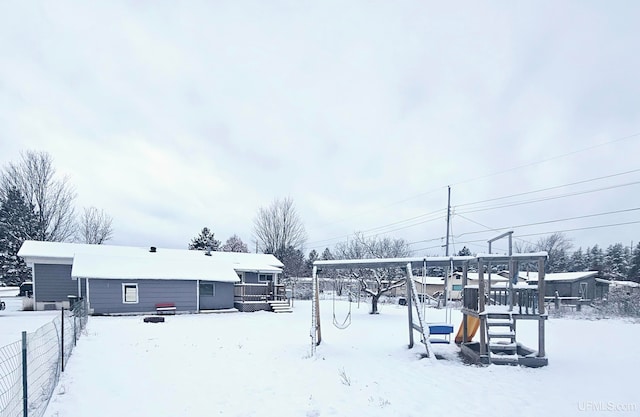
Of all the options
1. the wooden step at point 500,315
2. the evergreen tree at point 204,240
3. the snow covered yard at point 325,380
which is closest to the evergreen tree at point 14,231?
the evergreen tree at point 204,240

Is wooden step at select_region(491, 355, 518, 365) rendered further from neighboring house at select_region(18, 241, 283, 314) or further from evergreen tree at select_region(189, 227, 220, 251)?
evergreen tree at select_region(189, 227, 220, 251)

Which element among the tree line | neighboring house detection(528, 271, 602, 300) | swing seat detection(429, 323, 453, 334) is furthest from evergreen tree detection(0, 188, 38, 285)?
neighboring house detection(528, 271, 602, 300)

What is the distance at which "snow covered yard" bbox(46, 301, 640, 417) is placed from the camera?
5391 mm

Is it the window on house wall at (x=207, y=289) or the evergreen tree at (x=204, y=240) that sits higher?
the evergreen tree at (x=204, y=240)

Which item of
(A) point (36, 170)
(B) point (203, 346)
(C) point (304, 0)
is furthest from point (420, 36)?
(A) point (36, 170)

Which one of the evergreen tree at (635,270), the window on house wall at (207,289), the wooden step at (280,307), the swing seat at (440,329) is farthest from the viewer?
the evergreen tree at (635,270)

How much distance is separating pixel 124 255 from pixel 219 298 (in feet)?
20.6

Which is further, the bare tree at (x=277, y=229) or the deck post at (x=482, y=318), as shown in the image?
the bare tree at (x=277, y=229)

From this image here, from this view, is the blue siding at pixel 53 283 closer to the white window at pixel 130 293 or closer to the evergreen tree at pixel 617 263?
the white window at pixel 130 293

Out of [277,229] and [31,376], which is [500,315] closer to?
[31,376]

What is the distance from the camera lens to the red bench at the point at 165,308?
19.4 metres

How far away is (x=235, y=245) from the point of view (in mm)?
49188

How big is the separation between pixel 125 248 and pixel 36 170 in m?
13.6

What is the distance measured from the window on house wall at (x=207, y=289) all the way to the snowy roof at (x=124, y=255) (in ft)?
6.25
